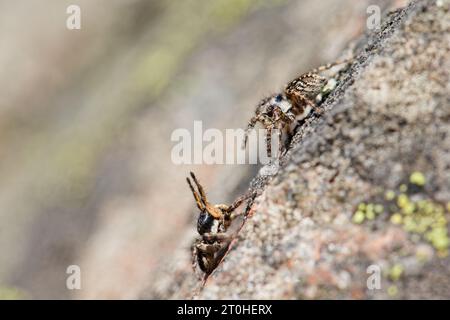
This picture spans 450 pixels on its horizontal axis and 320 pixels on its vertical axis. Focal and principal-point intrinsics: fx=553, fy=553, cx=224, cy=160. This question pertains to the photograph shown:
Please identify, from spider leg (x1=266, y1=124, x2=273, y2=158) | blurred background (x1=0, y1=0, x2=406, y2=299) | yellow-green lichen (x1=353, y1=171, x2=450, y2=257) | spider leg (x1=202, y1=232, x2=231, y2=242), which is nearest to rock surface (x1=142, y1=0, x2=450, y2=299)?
yellow-green lichen (x1=353, y1=171, x2=450, y2=257)

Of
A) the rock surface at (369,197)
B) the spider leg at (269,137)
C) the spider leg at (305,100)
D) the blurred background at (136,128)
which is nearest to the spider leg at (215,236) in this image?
the rock surface at (369,197)

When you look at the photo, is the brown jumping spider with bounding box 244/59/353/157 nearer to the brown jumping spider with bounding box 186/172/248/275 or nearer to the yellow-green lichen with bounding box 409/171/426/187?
the brown jumping spider with bounding box 186/172/248/275

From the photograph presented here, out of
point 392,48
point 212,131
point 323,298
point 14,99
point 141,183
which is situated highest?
point 14,99

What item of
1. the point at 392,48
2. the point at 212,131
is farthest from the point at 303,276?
the point at 212,131

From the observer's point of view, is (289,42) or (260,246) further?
(289,42)

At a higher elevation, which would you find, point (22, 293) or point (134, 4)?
point (134, 4)

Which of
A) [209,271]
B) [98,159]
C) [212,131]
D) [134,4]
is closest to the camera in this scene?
[209,271]

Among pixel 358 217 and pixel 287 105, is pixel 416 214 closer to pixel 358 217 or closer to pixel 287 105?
pixel 358 217

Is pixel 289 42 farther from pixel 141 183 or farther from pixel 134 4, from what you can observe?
pixel 134 4
